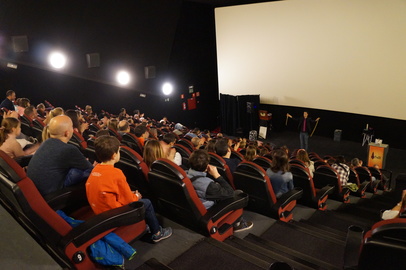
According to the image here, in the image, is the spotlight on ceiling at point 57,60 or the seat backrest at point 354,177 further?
the spotlight on ceiling at point 57,60

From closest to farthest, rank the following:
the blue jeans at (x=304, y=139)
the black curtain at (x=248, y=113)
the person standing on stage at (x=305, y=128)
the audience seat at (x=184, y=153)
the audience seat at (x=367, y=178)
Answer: the audience seat at (x=184, y=153) < the audience seat at (x=367, y=178) < the person standing on stage at (x=305, y=128) < the blue jeans at (x=304, y=139) < the black curtain at (x=248, y=113)

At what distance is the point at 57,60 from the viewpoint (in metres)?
7.17

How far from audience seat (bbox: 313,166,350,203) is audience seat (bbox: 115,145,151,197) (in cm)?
287

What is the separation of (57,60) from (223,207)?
20.0ft

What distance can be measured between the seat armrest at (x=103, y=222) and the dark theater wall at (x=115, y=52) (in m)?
5.95

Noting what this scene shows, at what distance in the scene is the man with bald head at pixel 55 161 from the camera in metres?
2.31

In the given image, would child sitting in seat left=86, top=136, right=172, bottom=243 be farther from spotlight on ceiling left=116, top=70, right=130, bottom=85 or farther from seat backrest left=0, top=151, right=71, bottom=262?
spotlight on ceiling left=116, top=70, right=130, bottom=85

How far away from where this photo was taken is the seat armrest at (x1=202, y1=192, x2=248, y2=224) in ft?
8.28

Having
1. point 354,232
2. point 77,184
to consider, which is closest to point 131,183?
point 77,184

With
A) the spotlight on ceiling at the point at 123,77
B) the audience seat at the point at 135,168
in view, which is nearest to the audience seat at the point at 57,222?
the audience seat at the point at 135,168

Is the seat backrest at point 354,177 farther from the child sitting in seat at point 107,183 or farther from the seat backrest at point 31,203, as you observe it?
the seat backrest at point 31,203

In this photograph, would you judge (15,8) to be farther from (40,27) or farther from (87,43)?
(87,43)

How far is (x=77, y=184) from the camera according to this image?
2.53 meters

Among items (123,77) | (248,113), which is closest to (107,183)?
(123,77)
